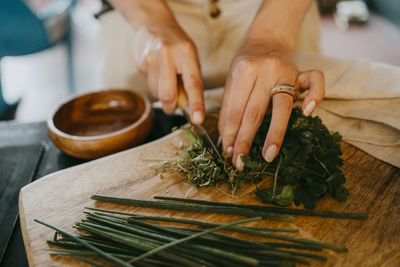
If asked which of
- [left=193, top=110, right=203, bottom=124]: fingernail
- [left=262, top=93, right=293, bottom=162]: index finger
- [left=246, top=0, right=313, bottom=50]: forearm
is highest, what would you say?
[left=246, top=0, right=313, bottom=50]: forearm

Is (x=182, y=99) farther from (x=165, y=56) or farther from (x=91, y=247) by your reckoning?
(x=91, y=247)

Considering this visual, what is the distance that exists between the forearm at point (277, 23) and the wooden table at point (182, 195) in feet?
1.45

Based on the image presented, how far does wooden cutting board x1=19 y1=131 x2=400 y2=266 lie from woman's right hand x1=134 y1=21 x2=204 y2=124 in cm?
15

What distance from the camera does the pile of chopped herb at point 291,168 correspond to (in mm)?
853

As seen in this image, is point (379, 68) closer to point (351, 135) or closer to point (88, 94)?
point (351, 135)

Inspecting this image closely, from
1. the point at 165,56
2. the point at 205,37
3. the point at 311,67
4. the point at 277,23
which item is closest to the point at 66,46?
the point at 205,37

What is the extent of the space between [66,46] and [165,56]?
2.60 meters

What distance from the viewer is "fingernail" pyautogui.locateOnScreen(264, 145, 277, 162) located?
0.88 m

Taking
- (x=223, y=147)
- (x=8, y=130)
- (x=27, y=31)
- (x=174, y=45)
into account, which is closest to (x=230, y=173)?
(x=223, y=147)

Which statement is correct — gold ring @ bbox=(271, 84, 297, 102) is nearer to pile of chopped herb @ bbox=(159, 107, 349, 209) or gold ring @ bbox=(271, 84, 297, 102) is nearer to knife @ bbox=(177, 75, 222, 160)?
pile of chopped herb @ bbox=(159, 107, 349, 209)

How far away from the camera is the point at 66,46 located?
132 inches

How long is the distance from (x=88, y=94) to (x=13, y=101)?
2.60m

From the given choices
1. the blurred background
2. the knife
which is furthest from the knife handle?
Result: the blurred background

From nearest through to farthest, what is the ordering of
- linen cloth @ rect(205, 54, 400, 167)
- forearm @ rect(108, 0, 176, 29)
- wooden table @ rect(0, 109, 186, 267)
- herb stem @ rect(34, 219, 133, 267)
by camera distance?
herb stem @ rect(34, 219, 133, 267) < wooden table @ rect(0, 109, 186, 267) < linen cloth @ rect(205, 54, 400, 167) < forearm @ rect(108, 0, 176, 29)
